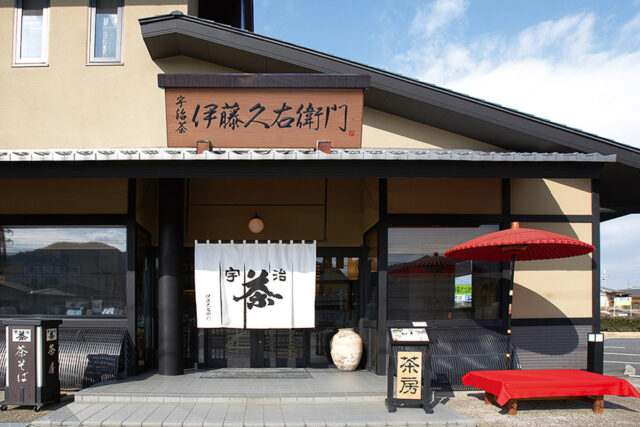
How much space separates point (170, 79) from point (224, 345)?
180 inches

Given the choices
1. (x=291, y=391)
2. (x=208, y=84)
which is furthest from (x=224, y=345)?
(x=208, y=84)

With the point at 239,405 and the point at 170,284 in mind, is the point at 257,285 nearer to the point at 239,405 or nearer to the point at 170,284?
the point at 170,284

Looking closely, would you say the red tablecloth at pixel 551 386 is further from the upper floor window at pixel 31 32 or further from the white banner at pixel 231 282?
the upper floor window at pixel 31 32

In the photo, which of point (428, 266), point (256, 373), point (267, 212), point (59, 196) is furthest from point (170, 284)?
point (428, 266)

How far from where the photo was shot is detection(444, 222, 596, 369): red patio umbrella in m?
6.17

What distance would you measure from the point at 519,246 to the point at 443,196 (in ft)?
5.15

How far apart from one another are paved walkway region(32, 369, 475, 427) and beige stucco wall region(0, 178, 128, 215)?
9.42ft

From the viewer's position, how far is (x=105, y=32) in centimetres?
845

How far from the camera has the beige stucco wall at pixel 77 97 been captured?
8.17 metres

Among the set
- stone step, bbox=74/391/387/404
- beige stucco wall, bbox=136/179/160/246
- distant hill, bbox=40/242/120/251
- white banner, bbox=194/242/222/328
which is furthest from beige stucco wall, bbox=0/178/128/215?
stone step, bbox=74/391/387/404

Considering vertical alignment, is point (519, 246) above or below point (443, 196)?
below

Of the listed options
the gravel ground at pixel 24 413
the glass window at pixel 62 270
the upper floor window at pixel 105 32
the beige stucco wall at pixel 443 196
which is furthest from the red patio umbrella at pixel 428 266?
the upper floor window at pixel 105 32

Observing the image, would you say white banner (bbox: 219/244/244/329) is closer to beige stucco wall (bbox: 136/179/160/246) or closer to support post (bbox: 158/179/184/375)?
support post (bbox: 158/179/184/375)

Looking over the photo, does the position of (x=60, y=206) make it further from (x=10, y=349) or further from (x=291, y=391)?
(x=291, y=391)
